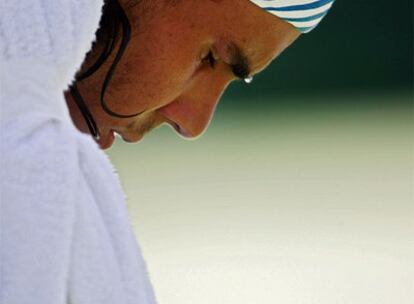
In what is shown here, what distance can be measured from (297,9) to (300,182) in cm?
220

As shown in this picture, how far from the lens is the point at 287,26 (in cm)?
126

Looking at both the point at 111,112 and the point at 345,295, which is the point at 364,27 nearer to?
the point at 345,295

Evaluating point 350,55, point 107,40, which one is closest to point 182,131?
point 107,40

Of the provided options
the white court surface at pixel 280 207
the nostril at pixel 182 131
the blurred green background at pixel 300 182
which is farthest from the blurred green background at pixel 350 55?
the nostril at pixel 182 131

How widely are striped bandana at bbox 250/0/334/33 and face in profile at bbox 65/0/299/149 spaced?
11 millimetres

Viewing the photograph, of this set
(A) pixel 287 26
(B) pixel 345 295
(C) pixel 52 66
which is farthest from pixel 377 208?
(C) pixel 52 66

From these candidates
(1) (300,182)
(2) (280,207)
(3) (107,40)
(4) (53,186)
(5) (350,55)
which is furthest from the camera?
(5) (350,55)

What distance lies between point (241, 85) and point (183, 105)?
3139mm

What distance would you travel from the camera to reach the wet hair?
1148 millimetres

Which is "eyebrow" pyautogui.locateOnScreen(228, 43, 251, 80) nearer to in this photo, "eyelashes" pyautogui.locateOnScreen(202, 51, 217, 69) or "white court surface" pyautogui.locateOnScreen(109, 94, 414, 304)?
"eyelashes" pyautogui.locateOnScreen(202, 51, 217, 69)

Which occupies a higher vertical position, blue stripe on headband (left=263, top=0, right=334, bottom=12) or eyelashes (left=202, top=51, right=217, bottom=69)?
blue stripe on headband (left=263, top=0, right=334, bottom=12)

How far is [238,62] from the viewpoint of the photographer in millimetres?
1251

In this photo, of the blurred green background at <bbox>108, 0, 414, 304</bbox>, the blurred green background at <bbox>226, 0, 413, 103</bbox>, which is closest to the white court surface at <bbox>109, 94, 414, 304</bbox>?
the blurred green background at <bbox>108, 0, 414, 304</bbox>

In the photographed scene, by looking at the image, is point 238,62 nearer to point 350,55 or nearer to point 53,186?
point 53,186
